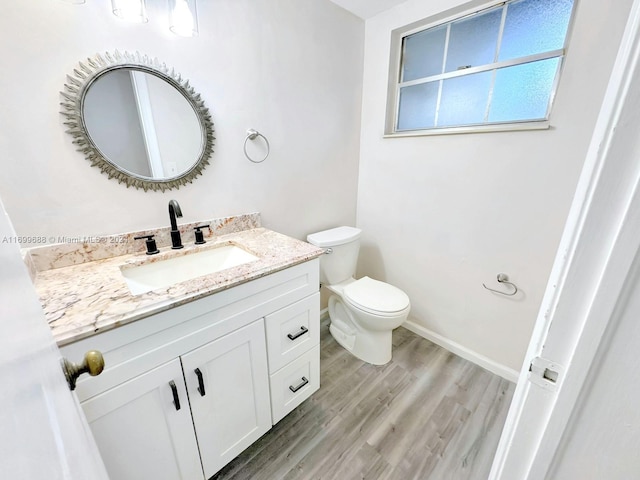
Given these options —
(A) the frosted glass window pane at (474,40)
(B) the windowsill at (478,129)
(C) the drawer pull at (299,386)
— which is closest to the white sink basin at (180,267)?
(C) the drawer pull at (299,386)

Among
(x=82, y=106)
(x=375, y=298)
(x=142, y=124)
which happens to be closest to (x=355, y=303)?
(x=375, y=298)

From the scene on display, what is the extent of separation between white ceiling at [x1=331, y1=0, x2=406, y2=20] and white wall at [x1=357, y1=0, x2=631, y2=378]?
6cm

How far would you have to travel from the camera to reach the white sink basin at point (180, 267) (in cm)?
106

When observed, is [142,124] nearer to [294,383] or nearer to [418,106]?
[294,383]

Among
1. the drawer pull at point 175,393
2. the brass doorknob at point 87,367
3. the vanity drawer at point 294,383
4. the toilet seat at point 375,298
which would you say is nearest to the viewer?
the brass doorknob at point 87,367

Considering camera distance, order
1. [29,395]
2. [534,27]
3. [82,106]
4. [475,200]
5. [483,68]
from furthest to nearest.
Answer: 1. [475,200]
2. [483,68]
3. [534,27]
4. [82,106]
5. [29,395]

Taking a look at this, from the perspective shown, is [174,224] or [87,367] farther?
[174,224]

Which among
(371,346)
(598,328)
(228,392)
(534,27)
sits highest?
(534,27)

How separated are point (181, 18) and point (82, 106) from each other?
0.53 meters

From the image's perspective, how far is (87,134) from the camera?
98cm

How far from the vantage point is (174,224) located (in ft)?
3.86

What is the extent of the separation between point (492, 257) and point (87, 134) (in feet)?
6.75

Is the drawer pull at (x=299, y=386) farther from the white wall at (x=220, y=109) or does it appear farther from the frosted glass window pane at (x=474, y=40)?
the frosted glass window pane at (x=474, y=40)

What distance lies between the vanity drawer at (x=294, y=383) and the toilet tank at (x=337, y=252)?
56 cm
